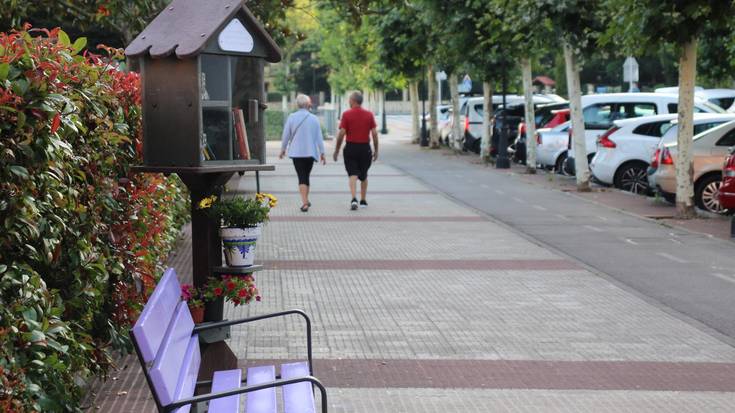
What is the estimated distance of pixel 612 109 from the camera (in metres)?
25.6

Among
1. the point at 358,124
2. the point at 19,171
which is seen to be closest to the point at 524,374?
the point at 19,171

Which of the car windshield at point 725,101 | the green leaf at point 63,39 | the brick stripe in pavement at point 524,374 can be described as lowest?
the brick stripe in pavement at point 524,374

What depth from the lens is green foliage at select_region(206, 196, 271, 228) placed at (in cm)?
675

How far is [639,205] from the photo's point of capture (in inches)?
758

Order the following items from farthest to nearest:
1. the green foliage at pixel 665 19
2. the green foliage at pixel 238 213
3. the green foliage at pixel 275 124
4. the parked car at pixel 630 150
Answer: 1. the green foliage at pixel 275 124
2. the parked car at pixel 630 150
3. the green foliage at pixel 665 19
4. the green foliage at pixel 238 213

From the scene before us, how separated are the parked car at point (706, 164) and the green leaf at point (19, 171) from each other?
47.8 ft

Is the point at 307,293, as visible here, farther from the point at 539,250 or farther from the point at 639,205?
the point at 639,205

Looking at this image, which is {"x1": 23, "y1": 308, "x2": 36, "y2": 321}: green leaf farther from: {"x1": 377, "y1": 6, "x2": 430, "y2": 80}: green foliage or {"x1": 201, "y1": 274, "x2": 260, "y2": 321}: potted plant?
{"x1": 377, "y1": 6, "x2": 430, "y2": 80}: green foliage

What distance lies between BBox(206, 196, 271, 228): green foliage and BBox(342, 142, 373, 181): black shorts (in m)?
11.2

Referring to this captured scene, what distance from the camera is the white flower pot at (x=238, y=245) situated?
678cm

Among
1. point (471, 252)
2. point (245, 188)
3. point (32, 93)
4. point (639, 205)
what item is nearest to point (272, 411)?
point (32, 93)

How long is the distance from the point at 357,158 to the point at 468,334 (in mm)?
9742

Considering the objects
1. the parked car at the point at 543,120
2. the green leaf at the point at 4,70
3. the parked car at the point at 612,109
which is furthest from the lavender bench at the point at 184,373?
the parked car at the point at 543,120

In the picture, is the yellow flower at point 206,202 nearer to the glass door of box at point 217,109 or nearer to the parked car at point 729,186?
the glass door of box at point 217,109
